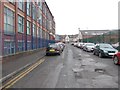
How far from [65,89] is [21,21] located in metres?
17.5

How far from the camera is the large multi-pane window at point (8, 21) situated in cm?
1721

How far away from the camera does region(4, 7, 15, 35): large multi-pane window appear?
1721 centimetres

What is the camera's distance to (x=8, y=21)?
18.2 metres

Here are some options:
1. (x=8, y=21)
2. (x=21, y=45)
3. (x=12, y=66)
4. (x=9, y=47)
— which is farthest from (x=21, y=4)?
(x=12, y=66)

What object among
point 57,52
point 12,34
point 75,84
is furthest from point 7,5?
point 75,84

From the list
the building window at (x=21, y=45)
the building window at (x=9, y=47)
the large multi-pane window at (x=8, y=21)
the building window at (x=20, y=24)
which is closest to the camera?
the building window at (x=9, y=47)

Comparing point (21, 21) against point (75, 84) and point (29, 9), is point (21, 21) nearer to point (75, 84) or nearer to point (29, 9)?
point (29, 9)

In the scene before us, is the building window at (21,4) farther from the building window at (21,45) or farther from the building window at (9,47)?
the building window at (9,47)

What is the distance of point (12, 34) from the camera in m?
18.8

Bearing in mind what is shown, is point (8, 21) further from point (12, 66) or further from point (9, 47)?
point (12, 66)

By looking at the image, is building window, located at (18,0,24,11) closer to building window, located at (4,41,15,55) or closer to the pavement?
building window, located at (4,41,15,55)

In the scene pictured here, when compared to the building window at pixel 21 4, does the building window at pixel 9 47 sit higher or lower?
lower

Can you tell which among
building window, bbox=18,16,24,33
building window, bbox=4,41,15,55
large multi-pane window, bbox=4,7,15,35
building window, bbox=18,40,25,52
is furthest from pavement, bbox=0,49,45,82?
building window, bbox=18,16,24,33

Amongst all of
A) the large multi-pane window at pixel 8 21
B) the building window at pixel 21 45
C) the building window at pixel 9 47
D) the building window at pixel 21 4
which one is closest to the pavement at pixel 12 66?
the building window at pixel 9 47
